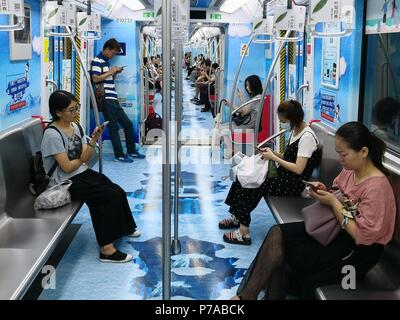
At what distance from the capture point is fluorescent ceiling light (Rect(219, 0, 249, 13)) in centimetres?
885

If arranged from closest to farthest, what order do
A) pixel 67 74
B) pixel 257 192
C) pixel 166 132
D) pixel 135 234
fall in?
pixel 166 132
pixel 257 192
pixel 135 234
pixel 67 74

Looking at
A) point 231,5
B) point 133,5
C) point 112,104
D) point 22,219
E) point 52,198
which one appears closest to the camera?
point 22,219

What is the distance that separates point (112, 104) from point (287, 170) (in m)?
4.50

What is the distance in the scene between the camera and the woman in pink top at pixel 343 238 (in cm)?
268

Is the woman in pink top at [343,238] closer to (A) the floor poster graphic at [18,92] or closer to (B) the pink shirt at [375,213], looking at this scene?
(B) the pink shirt at [375,213]

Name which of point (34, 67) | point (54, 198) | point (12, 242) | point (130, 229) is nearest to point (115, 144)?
point (34, 67)

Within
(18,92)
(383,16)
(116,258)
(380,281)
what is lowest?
(116,258)

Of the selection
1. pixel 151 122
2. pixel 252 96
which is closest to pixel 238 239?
pixel 252 96

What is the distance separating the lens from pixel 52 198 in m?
3.89

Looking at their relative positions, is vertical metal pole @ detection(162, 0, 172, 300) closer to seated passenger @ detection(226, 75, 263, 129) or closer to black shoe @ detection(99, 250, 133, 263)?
black shoe @ detection(99, 250, 133, 263)

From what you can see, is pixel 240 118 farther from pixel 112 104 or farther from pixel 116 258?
pixel 116 258
